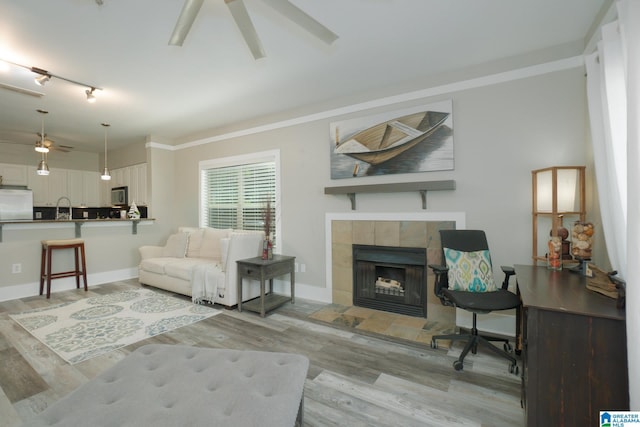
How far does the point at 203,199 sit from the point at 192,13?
158 inches

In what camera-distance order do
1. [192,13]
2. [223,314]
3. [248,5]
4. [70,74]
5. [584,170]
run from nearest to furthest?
1. [192,13]
2. [248,5]
3. [584,170]
4. [70,74]
5. [223,314]

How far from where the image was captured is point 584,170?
2328mm

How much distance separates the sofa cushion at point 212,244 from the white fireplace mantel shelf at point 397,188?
1.94 m

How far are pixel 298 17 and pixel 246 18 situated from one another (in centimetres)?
31

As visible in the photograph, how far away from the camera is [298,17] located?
5.69 ft

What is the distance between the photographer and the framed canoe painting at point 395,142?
3020mm

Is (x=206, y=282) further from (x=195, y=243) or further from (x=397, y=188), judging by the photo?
(x=397, y=188)

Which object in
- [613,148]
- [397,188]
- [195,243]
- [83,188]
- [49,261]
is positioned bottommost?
[49,261]

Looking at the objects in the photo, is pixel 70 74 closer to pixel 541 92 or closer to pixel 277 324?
pixel 277 324

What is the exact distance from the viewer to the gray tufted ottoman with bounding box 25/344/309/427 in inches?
41.4

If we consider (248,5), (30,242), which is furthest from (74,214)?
(248,5)

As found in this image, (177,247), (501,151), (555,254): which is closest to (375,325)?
(555,254)

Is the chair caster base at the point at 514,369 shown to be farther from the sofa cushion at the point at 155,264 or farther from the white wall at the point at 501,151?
the sofa cushion at the point at 155,264

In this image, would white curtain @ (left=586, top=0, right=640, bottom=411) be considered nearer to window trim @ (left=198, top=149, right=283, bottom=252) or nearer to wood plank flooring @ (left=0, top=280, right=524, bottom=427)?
wood plank flooring @ (left=0, top=280, right=524, bottom=427)
